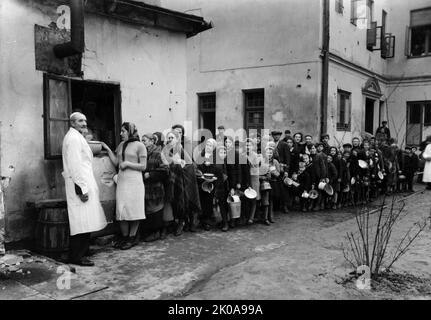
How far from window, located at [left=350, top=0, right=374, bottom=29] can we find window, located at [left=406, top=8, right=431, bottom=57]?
301 cm

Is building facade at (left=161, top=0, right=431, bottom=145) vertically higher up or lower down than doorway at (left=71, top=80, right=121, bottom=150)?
higher up

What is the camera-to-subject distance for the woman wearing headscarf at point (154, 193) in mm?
6793

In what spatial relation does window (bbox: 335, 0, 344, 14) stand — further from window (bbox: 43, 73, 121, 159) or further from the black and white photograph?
window (bbox: 43, 73, 121, 159)

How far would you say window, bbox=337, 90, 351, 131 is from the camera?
14438mm

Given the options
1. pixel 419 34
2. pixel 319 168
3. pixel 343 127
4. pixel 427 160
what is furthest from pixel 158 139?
pixel 419 34

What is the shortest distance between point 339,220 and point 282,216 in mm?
1219

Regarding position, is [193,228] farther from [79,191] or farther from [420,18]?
[420,18]

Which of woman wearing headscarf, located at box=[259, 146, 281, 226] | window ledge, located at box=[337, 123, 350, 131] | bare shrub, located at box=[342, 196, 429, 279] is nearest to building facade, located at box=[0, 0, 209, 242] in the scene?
woman wearing headscarf, located at box=[259, 146, 281, 226]

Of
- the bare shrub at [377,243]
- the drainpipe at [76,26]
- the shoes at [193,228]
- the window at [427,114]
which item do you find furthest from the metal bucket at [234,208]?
the window at [427,114]

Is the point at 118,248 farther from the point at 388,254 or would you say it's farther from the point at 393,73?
the point at 393,73

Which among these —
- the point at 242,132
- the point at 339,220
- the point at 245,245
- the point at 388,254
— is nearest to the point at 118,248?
the point at 245,245

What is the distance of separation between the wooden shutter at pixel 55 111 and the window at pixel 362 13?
11852 mm

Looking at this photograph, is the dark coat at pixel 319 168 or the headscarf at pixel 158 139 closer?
the headscarf at pixel 158 139

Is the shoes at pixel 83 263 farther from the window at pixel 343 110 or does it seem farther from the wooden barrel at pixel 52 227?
Result: the window at pixel 343 110
